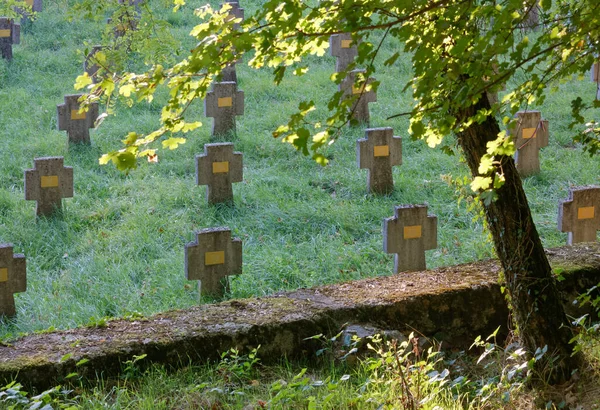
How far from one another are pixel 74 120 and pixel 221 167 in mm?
2705

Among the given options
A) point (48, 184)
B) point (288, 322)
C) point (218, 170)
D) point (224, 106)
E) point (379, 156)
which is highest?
point (224, 106)

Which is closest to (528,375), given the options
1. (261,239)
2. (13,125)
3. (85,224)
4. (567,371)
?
(567,371)

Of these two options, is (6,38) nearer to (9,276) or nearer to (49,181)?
(49,181)

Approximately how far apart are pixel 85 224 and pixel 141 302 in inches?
77.5

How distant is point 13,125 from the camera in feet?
34.3

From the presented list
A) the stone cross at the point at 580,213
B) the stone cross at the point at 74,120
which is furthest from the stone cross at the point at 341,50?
the stone cross at the point at 580,213

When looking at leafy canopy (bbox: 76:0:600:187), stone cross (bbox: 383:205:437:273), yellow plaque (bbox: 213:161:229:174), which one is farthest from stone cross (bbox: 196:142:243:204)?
leafy canopy (bbox: 76:0:600:187)

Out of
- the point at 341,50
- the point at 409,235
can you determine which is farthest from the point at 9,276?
the point at 341,50

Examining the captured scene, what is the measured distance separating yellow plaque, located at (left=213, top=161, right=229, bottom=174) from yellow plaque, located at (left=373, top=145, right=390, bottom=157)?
162 centimetres

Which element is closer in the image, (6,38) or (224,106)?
(224,106)

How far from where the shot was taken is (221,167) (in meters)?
8.03

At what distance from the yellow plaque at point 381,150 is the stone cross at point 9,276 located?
393cm

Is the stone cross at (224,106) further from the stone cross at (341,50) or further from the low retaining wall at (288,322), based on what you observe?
the low retaining wall at (288,322)

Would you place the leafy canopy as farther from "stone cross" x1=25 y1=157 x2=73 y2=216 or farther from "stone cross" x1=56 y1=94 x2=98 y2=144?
"stone cross" x1=56 y1=94 x2=98 y2=144
